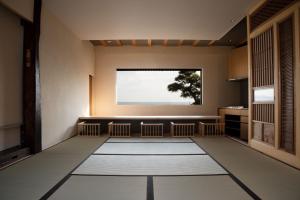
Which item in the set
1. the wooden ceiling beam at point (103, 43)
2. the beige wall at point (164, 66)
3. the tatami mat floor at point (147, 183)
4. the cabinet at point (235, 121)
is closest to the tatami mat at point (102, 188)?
the tatami mat floor at point (147, 183)

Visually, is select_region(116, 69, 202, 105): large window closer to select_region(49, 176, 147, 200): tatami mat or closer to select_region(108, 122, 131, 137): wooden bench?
select_region(108, 122, 131, 137): wooden bench

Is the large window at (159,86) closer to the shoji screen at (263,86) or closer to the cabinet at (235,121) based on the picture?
the cabinet at (235,121)

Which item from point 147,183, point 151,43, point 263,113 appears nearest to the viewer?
point 147,183

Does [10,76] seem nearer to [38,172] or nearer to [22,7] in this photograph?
[22,7]

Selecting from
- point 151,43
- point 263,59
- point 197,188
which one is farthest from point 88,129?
point 263,59

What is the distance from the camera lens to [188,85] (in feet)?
27.0

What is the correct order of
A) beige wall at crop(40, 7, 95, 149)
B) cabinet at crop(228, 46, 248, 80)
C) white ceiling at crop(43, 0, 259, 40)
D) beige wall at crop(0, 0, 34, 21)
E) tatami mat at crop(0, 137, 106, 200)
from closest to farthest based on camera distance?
tatami mat at crop(0, 137, 106, 200) → beige wall at crop(0, 0, 34, 21) → white ceiling at crop(43, 0, 259, 40) → beige wall at crop(40, 7, 95, 149) → cabinet at crop(228, 46, 248, 80)

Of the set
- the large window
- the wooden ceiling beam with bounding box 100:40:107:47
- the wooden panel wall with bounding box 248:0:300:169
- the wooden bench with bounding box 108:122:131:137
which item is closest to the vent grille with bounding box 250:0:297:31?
the wooden panel wall with bounding box 248:0:300:169

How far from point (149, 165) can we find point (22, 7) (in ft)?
10.8

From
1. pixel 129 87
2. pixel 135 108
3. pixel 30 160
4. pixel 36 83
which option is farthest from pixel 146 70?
pixel 30 160

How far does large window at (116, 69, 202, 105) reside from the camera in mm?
7914

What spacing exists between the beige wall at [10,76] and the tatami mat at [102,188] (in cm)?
181

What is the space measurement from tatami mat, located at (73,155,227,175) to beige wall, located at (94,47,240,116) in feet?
13.1

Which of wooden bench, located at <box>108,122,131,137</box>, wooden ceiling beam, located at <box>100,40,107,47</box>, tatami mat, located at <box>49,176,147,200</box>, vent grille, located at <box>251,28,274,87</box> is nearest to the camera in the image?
tatami mat, located at <box>49,176,147,200</box>
